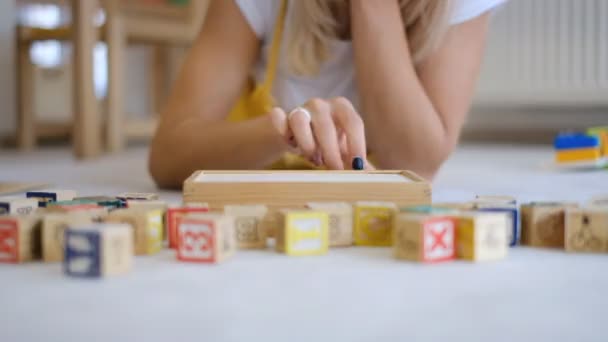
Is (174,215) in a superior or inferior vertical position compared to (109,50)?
inferior

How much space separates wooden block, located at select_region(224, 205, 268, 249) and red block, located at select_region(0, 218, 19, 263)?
8.0 inches

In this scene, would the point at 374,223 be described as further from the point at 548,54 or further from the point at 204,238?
the point at 548,54

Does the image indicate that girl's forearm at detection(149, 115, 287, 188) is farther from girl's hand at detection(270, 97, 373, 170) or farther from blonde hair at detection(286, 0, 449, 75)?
blonde hair at detection(286, 0, 449, 75)

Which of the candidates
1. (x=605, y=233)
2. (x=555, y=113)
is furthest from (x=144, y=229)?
(x=555, y=113)

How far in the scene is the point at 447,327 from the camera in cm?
49

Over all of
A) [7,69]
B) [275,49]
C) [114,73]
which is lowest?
[275,49]

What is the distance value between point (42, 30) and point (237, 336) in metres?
3.15

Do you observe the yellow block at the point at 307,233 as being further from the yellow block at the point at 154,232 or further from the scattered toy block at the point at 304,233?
the yellow block at the point at 154,232

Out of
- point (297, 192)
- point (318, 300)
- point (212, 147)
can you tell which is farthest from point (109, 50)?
point (318, 300)

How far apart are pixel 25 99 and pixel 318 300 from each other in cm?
315

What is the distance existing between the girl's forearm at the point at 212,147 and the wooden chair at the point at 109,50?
133 centimetres

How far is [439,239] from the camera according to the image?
25.4 inches

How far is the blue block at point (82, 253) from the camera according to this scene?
56cm

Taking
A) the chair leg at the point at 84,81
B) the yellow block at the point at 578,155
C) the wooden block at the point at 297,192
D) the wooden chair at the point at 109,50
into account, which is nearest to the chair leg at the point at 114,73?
the wooden chair at the point at 109,50
